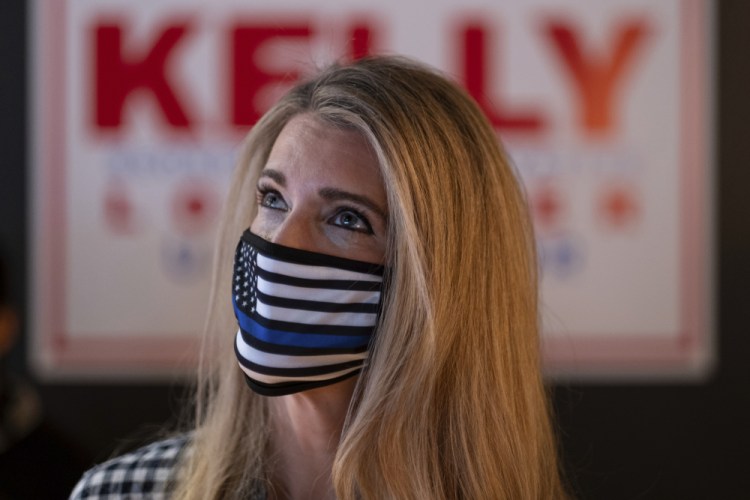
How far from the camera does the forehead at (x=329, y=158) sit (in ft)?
4.55

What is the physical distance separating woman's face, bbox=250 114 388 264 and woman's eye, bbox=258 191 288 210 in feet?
0.07

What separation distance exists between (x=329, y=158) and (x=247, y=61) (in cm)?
140

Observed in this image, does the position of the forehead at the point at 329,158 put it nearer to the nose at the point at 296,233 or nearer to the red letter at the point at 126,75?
the nose at the point at 296,233

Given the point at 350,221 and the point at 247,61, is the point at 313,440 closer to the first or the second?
the point at 350,221

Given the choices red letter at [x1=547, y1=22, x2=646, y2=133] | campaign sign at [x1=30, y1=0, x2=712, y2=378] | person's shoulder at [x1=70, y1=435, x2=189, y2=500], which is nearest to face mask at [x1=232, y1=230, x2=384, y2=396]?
person's shoulder at [x1=70, y1=435, x2=189, y2=500]

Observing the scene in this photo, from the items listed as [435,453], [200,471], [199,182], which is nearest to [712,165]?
[199,182]

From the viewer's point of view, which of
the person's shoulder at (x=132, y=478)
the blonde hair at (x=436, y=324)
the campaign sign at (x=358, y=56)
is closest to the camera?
the blonde hair at (x=436, y=324)

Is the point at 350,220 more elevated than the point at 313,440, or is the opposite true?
the point at 350,220

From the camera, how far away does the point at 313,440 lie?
147 cm

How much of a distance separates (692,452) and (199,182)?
162 cm

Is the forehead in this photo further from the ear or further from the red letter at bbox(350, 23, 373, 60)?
the ear

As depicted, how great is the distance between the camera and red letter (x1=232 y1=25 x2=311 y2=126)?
2.70 meters

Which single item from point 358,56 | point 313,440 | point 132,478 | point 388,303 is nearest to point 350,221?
point 388,303

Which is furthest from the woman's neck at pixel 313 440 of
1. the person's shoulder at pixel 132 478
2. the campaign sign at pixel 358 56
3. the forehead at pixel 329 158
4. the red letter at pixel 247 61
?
the red letter at pixel 247 61
